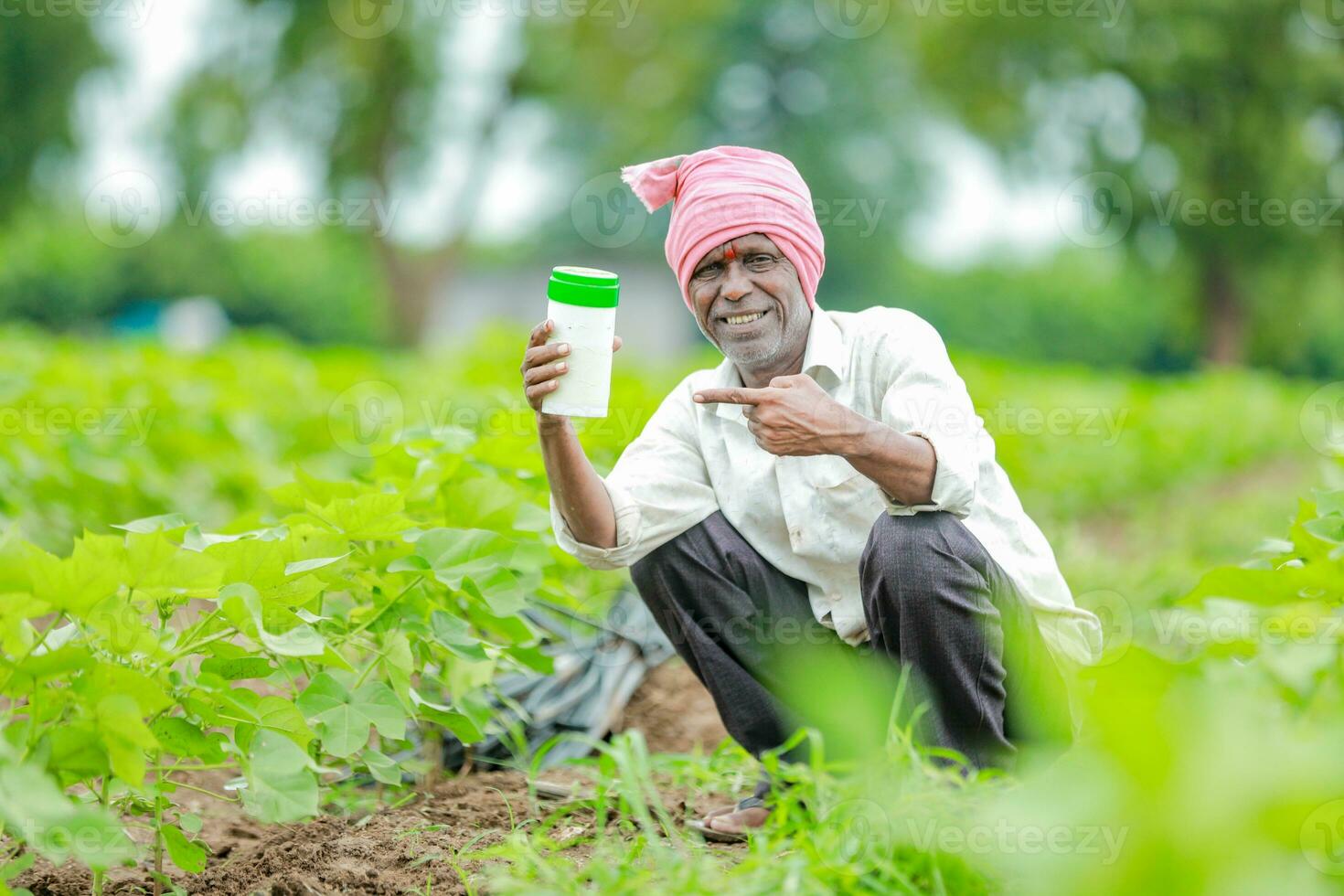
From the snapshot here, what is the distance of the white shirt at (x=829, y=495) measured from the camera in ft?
7.28

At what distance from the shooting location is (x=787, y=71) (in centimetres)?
4038

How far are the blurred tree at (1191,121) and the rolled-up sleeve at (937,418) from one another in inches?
695

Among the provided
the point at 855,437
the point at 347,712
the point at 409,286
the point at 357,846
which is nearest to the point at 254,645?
the point at 347,712

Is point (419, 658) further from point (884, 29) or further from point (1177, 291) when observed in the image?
point (884, 29)

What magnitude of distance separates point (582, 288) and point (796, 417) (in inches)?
15.3

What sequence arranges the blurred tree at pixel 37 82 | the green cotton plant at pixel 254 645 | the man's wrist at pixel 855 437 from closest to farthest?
1. the green cotton plant at pixel 254 645
2. the man's wrist at pixel 855 437
3. the blurred tree at pixel 37 82

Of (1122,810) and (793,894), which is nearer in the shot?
(1122,810)

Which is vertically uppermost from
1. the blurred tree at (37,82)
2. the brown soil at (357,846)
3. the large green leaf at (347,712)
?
the blurred tree at (37,82)

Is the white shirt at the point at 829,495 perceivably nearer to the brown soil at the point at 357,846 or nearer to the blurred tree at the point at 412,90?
the brown soil at the point at 357,846

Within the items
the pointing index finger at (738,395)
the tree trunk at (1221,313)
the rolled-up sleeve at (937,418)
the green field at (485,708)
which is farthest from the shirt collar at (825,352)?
the tree trunk at (1221,313)

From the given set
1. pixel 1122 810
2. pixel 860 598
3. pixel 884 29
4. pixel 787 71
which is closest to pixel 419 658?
pixel 860 598

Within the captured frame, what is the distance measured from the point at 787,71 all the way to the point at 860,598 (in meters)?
40.2

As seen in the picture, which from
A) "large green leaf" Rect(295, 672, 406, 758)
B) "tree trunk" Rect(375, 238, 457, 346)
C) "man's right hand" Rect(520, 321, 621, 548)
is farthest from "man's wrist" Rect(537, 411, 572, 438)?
"tree trunk" Rect(375, 238, 457, 346)

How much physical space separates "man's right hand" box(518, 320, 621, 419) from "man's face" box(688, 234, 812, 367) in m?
0.30
